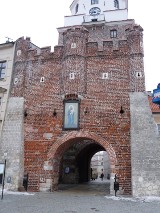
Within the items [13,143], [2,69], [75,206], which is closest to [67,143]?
[13,143]

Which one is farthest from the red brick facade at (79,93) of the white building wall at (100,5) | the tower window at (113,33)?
the white building wall at (100,5)

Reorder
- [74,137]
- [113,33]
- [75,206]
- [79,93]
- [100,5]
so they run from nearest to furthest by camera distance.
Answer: [75,206], [74,137], [79,93], [113,33], [100,5]

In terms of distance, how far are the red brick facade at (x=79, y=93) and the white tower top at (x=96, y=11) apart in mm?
9897

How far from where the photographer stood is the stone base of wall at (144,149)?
1456 centimetres

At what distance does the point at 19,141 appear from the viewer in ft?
55.2

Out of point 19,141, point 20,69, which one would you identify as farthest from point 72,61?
point 19,141

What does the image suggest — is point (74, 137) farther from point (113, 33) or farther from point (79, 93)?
point (113, 33)

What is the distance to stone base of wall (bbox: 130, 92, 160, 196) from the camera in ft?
47.8

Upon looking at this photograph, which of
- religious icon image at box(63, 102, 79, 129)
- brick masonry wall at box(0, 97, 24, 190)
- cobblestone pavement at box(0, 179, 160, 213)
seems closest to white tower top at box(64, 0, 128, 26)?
religious icon image at box(63, 102, 79, 129)

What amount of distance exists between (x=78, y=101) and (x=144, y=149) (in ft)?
16.4

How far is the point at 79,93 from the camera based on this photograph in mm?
17172

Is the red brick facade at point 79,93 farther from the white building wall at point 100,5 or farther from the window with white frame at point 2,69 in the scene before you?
the white building wall at point 100,5

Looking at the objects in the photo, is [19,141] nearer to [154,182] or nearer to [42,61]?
[42,61]

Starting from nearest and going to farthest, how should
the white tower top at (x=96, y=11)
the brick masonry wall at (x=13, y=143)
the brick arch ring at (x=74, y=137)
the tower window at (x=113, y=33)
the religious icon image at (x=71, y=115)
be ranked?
the brick arch ring at (x=74, y=137)
the brick masonry wall at (x=13, y=143)
the religious icon image at (x=71, y=115)
the tower window at (x=113, y=33)
the white tower top at (x=96, y=11)
